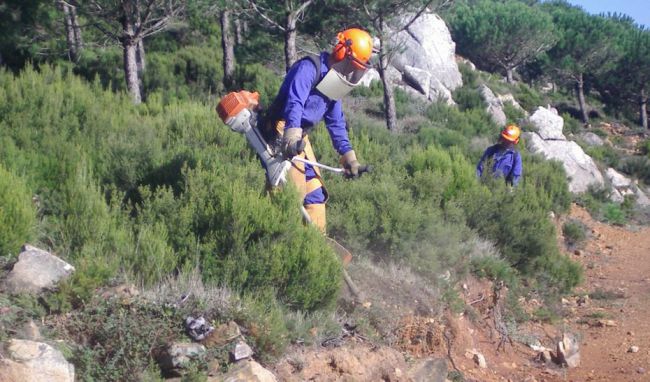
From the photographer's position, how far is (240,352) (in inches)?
184

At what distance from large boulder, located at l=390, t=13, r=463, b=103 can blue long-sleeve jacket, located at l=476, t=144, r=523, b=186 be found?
1463 cm

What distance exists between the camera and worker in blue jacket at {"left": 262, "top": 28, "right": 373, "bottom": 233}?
5648 millimetres

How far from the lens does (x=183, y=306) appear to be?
477 cm

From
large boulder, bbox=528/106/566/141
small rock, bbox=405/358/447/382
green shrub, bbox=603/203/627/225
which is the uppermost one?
small rock, bbox=405/358/447/382

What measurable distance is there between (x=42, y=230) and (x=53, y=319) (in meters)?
1.06

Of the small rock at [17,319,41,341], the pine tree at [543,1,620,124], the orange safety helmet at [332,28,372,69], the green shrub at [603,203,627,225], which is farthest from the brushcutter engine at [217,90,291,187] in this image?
the pine tree at [543,1,620,124]

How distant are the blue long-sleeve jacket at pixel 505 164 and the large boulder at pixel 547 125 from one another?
13803 mm

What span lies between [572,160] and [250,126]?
1755cm

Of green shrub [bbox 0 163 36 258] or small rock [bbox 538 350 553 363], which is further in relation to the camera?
small rock [bbox 538 350 553 363]

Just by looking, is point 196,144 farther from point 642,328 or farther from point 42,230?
point 642,328

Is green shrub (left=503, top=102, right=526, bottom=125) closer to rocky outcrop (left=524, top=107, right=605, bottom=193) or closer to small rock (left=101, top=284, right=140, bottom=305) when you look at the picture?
rocky outcrop (left=524, top=107, right=605, bottom=193)

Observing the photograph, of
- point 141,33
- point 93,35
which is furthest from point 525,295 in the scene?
point 93,35

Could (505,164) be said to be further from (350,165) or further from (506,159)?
(350,165)

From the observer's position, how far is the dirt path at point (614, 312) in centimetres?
727
